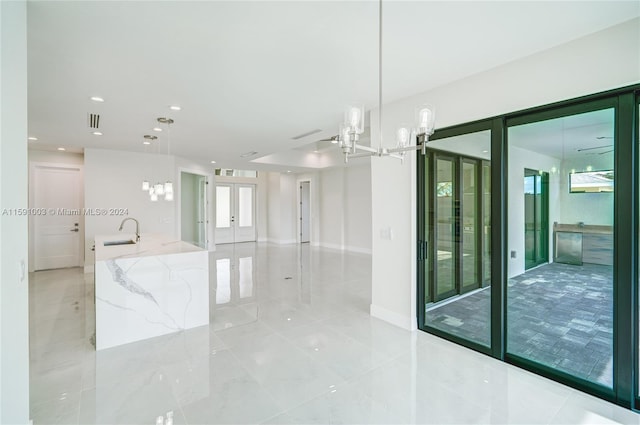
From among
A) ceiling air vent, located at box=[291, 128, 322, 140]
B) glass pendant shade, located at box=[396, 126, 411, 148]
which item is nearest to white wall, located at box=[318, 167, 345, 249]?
ceiling air vent, located at box=[291, 128, 322, 140]

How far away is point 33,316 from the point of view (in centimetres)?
391

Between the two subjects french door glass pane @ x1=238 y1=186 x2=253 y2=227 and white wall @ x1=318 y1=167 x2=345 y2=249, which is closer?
white wall @ x1=318 y1=167 x2=345 y2=249

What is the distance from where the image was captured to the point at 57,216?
6.79m

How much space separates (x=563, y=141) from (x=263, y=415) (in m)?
3.24

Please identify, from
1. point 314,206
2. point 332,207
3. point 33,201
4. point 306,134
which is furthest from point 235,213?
point 306,134

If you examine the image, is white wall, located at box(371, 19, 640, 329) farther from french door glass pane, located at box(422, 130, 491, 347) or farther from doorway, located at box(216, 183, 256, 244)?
doorway, located at box(216, 183, 256, 244)

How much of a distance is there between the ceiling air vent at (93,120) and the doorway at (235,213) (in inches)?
236

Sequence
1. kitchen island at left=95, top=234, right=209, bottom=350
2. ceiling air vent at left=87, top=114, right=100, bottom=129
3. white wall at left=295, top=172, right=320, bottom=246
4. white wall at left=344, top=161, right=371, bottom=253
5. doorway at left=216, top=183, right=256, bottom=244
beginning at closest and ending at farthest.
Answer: kitchen island at left=95, top=234, right=209, bottom=350, ceiling air vent at left=87, top=114, right=100, bottom=129, white wall at left=344, top=161, right=371, bottom=253, white wall at left=295, top=172, right=320, bottom=246, doorway at left=216, top=183, right=256, bottom=244

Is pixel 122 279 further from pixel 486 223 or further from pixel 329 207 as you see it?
pixel 329 207

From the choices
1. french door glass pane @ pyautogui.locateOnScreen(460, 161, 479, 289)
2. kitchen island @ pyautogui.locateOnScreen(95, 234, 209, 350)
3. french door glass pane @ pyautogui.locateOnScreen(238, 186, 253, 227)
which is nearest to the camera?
kitchen island @ pyautogui.locateOnScreen(95, 234, 209, 350)

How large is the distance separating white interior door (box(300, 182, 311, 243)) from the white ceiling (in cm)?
719

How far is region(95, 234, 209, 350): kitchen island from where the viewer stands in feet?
10.3

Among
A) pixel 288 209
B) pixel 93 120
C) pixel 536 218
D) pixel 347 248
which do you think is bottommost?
pixel 347 248

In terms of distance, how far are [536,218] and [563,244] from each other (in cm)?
30
